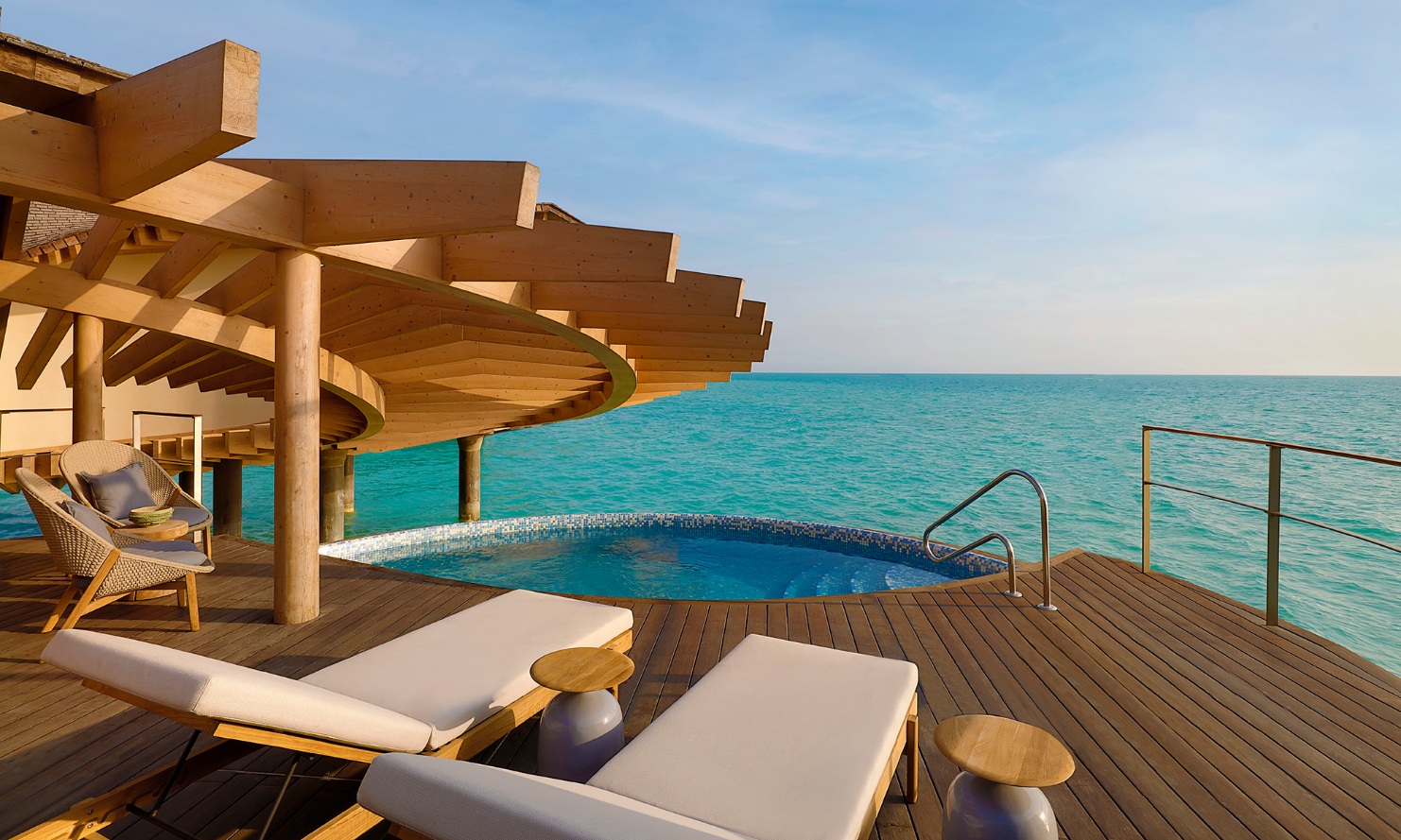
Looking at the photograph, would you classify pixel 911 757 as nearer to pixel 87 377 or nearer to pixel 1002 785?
pixel 1002 785

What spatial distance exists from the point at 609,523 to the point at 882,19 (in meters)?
8.92

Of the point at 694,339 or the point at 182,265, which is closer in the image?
the point at 182,265

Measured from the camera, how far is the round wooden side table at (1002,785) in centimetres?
167

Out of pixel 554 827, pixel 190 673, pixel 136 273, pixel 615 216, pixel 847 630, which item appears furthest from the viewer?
pixel 615 216

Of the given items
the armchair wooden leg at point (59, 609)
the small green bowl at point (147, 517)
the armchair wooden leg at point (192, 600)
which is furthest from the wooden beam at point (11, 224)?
the armchair wooden leg at point (192, 600)

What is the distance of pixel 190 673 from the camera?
5.42 ft

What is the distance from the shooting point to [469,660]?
2.59m

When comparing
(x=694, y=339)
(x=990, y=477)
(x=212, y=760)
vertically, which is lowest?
(x=990, y=477)

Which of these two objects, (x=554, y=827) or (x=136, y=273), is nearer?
(x=554, y=827)

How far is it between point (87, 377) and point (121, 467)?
1960 mm

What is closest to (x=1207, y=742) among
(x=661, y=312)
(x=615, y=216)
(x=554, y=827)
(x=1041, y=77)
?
(x=554, y=827)

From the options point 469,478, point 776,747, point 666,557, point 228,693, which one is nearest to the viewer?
point 228,693

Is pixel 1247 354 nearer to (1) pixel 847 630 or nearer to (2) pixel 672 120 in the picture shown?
(2) pixel 672 120

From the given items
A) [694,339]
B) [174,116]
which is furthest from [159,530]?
[694,339]
